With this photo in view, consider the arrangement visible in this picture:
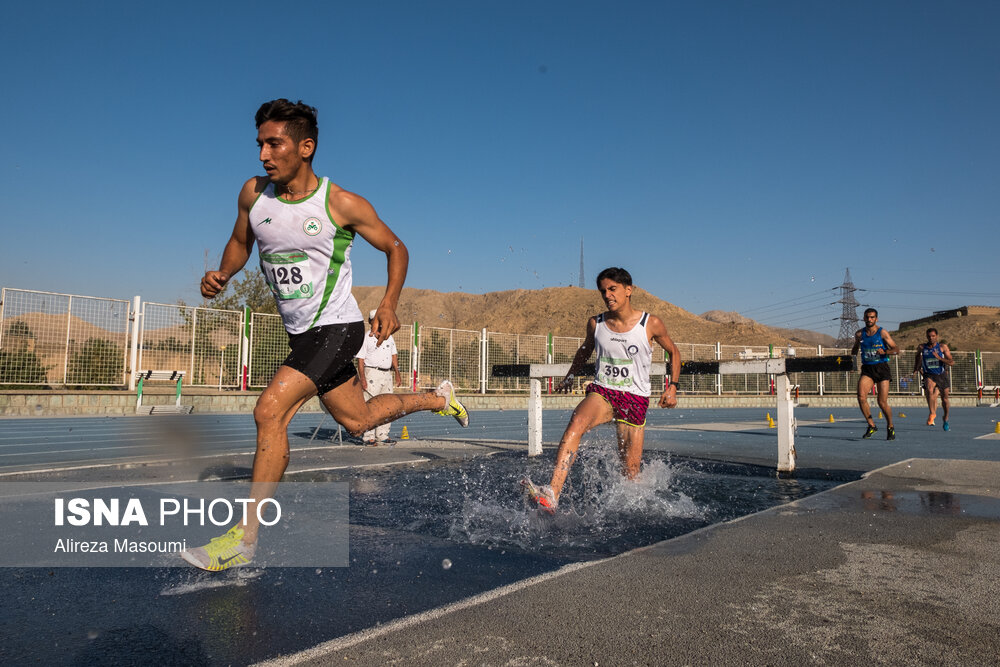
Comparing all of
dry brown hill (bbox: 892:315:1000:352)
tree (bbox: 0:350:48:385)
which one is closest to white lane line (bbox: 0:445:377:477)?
tree (bbox: 0:350:48:385)

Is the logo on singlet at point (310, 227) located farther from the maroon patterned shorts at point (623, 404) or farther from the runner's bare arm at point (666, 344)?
the runner's bare arm at point (666, 344)

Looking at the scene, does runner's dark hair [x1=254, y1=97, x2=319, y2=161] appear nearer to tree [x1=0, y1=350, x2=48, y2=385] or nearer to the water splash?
the water splash

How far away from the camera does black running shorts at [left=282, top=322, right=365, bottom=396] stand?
131 inches

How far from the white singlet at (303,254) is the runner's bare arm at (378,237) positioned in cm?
6

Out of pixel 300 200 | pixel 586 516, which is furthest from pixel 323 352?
pixel 586 516

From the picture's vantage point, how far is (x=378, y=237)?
138 inches

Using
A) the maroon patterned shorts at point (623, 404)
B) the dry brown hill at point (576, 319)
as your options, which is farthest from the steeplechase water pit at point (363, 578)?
the dry brown hill at point (576, 319)

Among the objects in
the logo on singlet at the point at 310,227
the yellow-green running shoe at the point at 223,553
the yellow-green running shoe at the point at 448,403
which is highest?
the logo on singlet at the point at 310,227

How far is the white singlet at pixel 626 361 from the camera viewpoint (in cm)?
502

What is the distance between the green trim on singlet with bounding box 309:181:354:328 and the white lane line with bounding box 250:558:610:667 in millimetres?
1611

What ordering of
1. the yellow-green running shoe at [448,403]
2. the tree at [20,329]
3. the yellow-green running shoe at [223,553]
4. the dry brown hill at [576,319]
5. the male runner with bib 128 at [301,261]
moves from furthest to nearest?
the dry brown hill at [576,319]
the tree at [20,329]
the yellow-green running shoe at [448,403]
the male runner with bib 128 at [301,261]
the yellow-green running shoe at [223,553]

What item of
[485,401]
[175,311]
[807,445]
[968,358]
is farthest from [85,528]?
[968,358]

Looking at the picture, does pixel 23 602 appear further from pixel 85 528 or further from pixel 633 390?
pixel 633 390

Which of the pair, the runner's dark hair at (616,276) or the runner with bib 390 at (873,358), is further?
the runner with bib 390 at (873,358)
